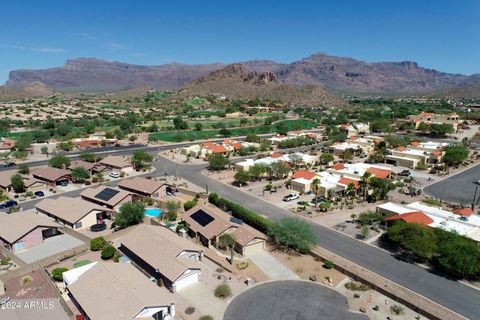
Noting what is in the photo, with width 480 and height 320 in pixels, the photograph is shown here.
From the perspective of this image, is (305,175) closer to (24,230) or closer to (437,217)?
(437,217)

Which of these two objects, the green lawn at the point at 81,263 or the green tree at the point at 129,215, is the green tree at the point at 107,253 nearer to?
the green lawn at the point at 81,263

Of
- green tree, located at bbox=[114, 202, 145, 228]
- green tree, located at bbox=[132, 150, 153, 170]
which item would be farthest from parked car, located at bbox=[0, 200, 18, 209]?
green tree, located at bbox=[132, 150, 153, 170]

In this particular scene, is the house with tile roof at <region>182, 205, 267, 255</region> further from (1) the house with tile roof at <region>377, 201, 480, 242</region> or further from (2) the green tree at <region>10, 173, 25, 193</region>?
(2) the green tree at <region>10, 173, 25, 193</region>

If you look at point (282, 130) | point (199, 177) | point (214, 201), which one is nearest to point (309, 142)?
point (282, 130)

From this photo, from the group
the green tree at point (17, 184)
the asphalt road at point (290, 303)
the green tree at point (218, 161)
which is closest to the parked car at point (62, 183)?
the green tree at point (17, 184)

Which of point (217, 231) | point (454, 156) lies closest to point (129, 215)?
point (217, 231)

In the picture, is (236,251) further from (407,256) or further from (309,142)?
(309,142)
